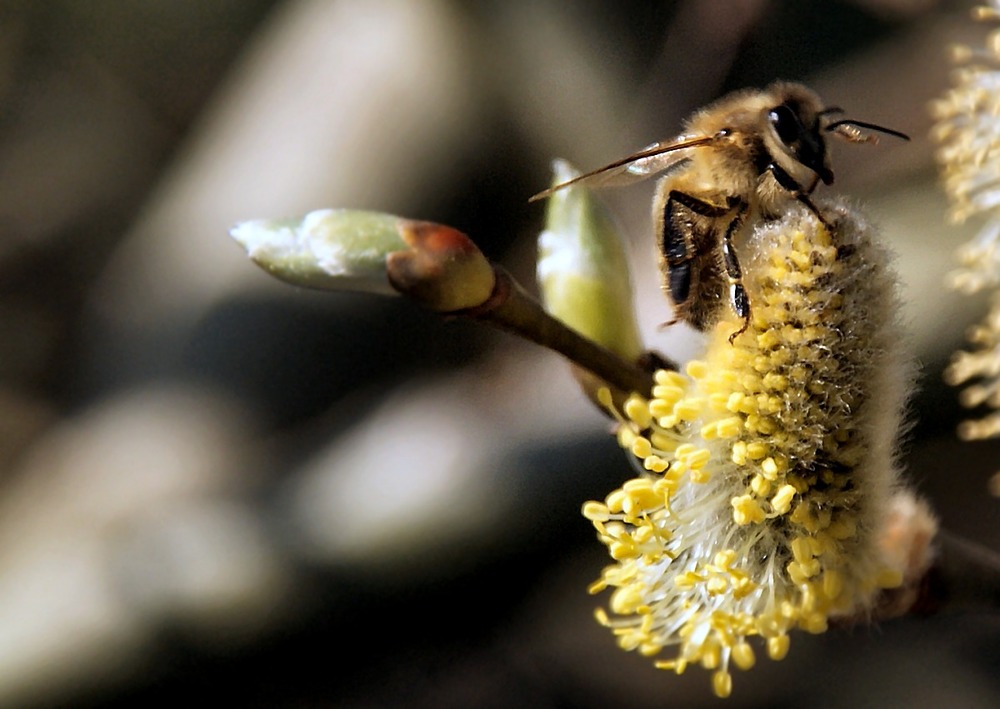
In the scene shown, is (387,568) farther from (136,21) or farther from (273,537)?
(136,21)

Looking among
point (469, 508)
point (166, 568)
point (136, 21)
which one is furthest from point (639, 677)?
point (136, 21)

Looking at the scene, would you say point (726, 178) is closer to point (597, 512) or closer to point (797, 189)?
point (797, 189)

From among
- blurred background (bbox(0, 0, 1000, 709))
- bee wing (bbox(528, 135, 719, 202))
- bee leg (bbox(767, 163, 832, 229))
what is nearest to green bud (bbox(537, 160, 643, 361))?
bee wing (bbox(528, 135, 719, 202))

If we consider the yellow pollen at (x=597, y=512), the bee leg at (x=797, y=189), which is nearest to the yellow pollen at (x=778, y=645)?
the yellow pollen at (x=597, y=512)

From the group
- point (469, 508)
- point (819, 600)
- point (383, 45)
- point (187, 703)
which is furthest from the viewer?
point (383, 45)

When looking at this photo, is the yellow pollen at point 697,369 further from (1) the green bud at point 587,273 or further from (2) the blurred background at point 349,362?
(2) the blurred background at point 349,362
